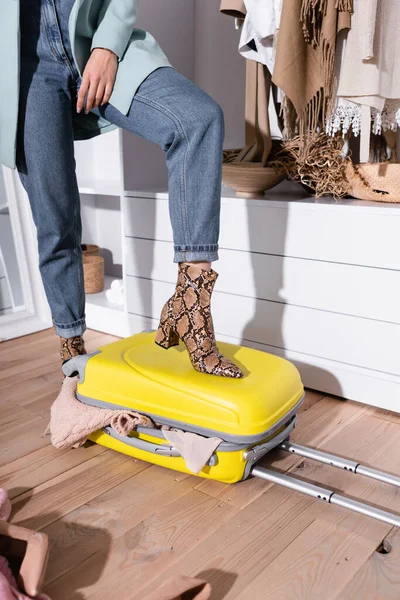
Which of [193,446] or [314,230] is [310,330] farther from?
[193,446]

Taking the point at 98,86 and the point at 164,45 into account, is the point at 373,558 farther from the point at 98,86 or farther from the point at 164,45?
the point at 164,45

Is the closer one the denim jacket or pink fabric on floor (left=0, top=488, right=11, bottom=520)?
pink fabric on floor (left=0, top=488, right=11, bottom=520)

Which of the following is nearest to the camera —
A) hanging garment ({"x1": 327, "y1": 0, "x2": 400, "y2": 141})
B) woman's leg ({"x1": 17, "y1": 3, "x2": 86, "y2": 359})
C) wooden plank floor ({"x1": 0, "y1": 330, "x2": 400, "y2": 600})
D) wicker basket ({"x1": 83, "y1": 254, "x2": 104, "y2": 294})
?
wooden plank floor ({"x1": 0, "y1": 330, "x2": 400, "y2": 600})

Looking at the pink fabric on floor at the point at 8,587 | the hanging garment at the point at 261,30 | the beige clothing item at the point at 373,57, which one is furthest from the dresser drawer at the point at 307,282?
the pink fabric on floor at the point at 8,587

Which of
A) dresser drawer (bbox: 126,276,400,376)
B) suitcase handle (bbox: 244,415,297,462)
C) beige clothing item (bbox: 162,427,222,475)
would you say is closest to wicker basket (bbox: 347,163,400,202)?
dresser drawer (bbox: 126,276,400,376)

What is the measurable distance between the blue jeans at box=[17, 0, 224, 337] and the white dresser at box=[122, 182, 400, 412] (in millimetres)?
432

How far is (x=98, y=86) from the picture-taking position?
1.27 m

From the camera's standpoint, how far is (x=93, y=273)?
225 centimetres

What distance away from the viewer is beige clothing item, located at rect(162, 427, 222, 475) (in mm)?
1160

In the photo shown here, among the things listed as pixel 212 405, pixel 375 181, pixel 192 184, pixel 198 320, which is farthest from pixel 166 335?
pixel 375 181

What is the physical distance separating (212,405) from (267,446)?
0.16 m

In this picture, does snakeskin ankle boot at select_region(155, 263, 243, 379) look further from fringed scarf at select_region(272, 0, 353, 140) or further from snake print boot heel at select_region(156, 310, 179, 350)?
fringed scarf at select_region(272, 0, 353, 140)

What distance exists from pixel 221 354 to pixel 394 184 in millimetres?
670

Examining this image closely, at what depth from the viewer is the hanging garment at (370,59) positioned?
4.66 feet
